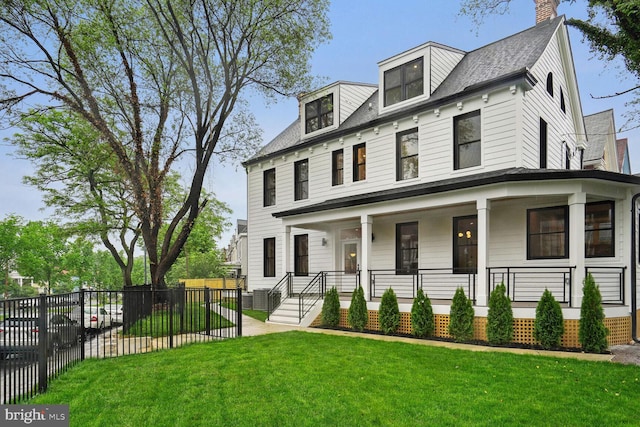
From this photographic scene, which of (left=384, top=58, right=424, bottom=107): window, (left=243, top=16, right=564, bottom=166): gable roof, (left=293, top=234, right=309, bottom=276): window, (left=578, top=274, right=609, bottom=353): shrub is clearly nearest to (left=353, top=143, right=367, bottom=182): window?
(left=243, top=16, right=564, bottom=166): gable roof

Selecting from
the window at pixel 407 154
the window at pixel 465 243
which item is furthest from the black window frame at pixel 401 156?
the window at pixel 465 243

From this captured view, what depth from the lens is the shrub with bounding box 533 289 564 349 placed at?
26.4 ft

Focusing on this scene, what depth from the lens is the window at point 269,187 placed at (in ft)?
56.3

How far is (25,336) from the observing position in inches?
217

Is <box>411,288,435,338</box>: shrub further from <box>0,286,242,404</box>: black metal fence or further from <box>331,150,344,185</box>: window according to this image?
<box>331,150,344,185</box>: window

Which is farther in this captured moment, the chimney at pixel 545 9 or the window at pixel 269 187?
the window at pixel 269 187

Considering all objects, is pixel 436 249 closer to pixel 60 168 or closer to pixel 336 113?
pixel 336 113

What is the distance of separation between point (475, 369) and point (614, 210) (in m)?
6.08

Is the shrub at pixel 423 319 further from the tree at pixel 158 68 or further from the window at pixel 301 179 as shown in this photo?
the tree at pixel 158 68

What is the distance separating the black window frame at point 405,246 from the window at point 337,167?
301 centimetres

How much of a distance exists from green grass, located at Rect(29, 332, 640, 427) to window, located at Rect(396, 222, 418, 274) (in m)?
4.77

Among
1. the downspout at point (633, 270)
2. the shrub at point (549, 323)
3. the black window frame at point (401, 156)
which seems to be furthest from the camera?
the black window frame at point (401, 156)

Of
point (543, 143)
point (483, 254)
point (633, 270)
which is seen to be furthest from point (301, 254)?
point (633, 270)

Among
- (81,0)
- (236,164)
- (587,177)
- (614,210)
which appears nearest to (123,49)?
(81,0)
